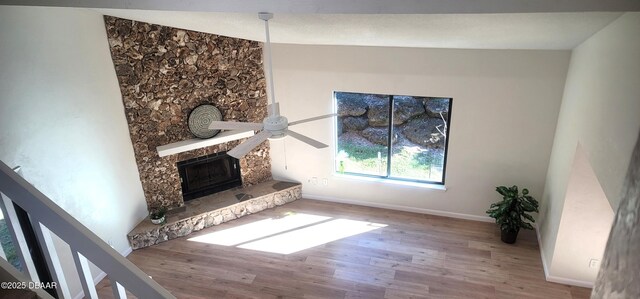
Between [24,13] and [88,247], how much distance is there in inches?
136

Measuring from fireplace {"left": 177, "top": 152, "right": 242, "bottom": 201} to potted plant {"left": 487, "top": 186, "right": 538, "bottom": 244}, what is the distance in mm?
3903

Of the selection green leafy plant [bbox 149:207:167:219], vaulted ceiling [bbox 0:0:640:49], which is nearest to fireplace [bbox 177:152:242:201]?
green leafy plant [bbox 149:207:167:219]

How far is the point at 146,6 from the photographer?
7.55 ft

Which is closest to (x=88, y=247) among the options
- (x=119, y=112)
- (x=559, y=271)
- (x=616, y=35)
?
(x=616, y=35)

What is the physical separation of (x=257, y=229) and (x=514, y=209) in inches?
139

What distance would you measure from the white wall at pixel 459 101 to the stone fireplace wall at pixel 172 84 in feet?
1.69

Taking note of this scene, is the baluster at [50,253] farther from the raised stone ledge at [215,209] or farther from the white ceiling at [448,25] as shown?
the raised stone ledge at [215,209]

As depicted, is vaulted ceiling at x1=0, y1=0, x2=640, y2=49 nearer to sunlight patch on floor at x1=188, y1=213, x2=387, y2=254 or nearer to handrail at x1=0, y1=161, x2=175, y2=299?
handrail at x1=0, y1=161, x2=175, y2=299

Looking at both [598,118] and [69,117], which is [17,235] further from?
[598,118]

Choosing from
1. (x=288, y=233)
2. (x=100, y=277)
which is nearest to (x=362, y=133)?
(x=288, y=233)

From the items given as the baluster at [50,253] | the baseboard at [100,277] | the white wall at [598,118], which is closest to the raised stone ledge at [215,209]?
the baseboard at [100,277]

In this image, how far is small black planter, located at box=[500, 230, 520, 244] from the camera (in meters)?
5.19

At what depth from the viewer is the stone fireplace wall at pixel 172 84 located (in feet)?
16.1

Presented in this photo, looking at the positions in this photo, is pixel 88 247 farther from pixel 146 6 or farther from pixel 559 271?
pixel 559 271
